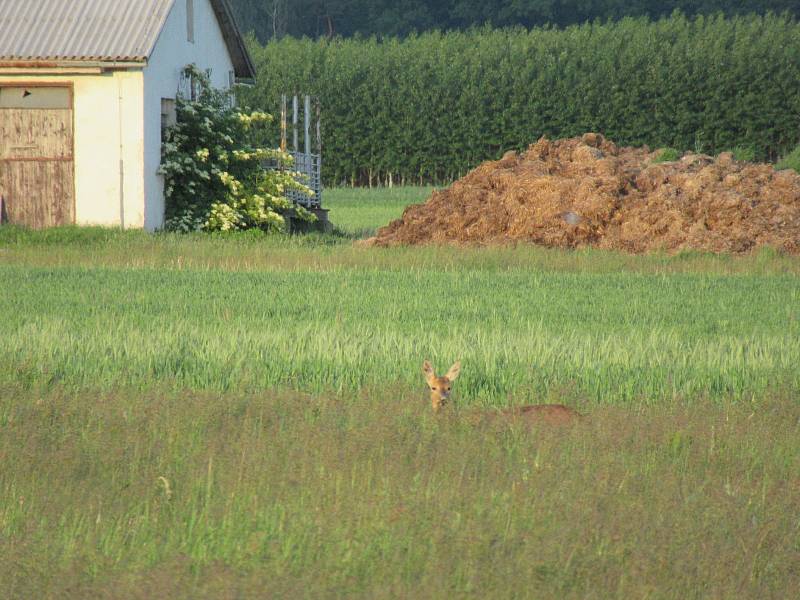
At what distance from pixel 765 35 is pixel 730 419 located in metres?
50.7

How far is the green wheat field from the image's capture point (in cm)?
575

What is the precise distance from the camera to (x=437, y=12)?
73.4m

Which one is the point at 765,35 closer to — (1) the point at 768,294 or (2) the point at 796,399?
(1) the point at 768,294

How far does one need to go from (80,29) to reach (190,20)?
3.14m

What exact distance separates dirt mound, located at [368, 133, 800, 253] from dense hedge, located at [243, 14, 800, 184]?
27.2 m

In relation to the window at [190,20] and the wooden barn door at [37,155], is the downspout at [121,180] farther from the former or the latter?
the window at [190,20]

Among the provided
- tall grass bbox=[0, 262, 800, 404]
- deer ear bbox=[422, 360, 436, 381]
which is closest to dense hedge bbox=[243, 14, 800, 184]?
tall grass bbox=[0, 262, 800, 404]

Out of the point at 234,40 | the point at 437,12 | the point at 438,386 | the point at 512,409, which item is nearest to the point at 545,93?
the point at 437,12

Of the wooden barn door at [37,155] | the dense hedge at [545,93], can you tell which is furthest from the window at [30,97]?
the dense hedge at [545,93]

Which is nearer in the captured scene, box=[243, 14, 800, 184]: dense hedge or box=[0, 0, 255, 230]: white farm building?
box=[0, 0, 255, 230]: white farm building

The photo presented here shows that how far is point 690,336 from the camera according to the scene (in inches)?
504

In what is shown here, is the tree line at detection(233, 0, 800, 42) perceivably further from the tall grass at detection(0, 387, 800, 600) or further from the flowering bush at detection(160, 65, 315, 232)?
the tall grass at detection(0, 387, 800, 600)

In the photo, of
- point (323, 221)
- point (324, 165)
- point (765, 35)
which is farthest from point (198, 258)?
point (765, 35)

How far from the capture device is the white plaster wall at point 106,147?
24.9 metres
